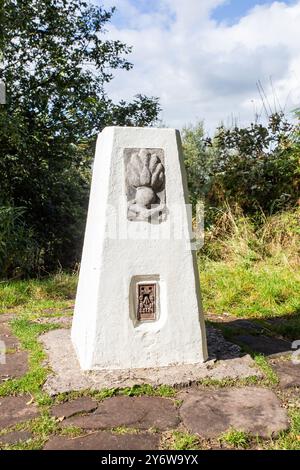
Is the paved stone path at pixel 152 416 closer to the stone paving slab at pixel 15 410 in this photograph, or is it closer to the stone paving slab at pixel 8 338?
the stone paving slab at pixel 15 410

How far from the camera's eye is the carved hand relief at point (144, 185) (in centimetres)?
300

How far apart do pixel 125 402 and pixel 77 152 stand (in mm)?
5550

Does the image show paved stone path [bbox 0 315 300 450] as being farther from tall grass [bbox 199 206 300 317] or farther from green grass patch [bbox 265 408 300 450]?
tall grass [bbox 199 206 300 317]

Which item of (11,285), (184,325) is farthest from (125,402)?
(11,285)

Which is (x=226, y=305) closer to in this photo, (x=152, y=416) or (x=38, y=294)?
(x=38, y=294)

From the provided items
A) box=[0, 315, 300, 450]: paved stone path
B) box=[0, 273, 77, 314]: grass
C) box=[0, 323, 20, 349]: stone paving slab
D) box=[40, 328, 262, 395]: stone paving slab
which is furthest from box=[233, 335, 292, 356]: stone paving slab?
box=[0, 273, 77, 314]: grass

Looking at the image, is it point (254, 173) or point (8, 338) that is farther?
point (254, 173)

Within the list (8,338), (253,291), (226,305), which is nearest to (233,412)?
(8,338)

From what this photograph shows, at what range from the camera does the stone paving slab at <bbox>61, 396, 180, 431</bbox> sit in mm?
2422

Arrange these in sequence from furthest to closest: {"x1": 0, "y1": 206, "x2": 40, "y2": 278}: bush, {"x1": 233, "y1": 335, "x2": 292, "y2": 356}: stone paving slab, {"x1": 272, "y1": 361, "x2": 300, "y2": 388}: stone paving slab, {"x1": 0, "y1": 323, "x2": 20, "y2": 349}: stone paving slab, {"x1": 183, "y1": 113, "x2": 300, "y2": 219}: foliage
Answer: {"x1": 183, "y1": 113, "x2": 300, "y2": 219}: foliage
{"x1": 0, "y1": 206, "x2": 40, "y2": 278}: bush
{"x1": 0, "y1": 323, "x2": 20, "y2": 349}: stone paving slab
{"x1": 233, "y1": 335, "x2": 292, "y2": 356}: stone paving slab
{"x1": 272, "y1": 361, "x2": 300, "y2": 388}: stone paving slab

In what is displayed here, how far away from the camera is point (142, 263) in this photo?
3025 mm

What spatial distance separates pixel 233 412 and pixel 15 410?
1221 millimetres

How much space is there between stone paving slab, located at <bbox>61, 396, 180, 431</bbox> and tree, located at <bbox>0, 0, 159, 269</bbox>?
15.1 ft

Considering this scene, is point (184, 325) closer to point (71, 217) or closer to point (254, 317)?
point (254, 317)
